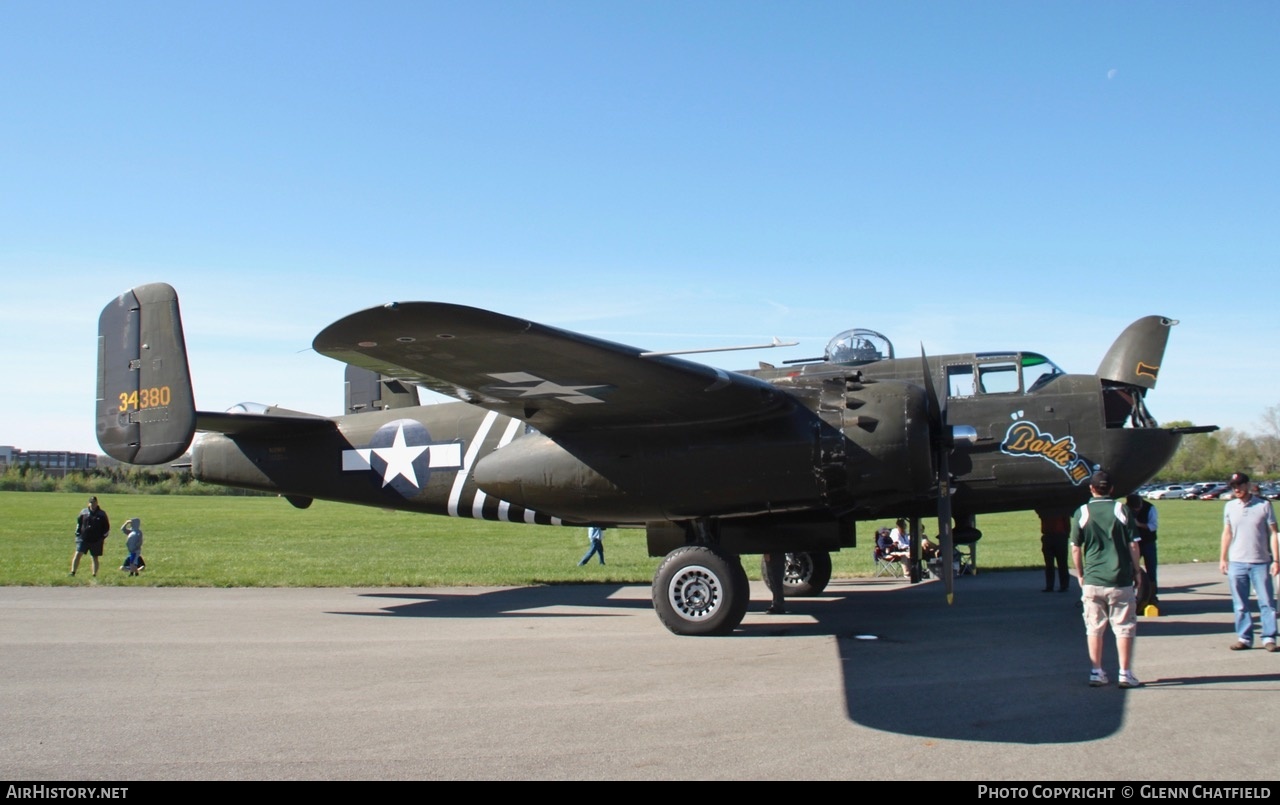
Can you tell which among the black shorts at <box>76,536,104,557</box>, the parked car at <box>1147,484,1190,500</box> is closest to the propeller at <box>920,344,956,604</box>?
the black shorts at <box>76,536,104,557</box>

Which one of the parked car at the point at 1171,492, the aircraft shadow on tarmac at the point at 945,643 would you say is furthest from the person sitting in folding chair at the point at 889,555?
the parked car at the point at 1171,492

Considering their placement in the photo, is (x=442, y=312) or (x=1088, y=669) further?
(x=1088, y=669)

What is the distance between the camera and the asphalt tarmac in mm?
5586

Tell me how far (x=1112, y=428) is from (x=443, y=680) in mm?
8217

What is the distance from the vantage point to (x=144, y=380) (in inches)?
465

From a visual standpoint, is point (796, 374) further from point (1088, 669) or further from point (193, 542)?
point (193, 542)

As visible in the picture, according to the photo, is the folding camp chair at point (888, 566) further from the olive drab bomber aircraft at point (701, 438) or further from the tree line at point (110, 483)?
the tree line at point (110, 483)

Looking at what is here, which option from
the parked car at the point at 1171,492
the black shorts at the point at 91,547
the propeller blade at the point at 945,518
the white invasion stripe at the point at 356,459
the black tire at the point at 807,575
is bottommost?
the parked car at the point at 1171,492

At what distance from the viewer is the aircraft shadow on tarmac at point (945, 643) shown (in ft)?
21.5

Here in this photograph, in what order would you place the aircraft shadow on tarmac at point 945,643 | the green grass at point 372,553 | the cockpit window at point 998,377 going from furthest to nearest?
1. the green grass at point 372,553
2. the cockpit window at point 998,377
3. the aircraft shadow on tarmac at point 945,643

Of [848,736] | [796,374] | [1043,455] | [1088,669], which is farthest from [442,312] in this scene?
[1043,455]

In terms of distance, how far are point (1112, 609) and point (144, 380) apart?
1076cm

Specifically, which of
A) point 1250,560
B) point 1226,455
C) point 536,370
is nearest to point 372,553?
point 536,370

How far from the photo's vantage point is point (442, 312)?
23.7 ft
